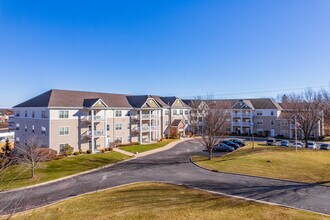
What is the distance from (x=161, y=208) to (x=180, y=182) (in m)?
7.26

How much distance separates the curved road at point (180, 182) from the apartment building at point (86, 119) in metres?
12.2

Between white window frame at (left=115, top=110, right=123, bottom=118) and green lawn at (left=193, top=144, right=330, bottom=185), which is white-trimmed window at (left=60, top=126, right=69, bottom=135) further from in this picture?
green lawn at (left=193, top=144, right=330, bottom=185)

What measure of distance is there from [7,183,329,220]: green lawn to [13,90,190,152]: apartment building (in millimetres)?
21643

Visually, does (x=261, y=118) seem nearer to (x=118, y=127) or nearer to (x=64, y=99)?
(x=118, y=127)

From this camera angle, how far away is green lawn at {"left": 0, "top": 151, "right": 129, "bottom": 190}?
78.9 feet

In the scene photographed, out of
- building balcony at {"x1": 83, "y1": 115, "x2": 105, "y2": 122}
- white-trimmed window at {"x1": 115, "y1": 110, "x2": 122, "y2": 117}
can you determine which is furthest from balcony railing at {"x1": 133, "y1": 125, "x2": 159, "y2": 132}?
building balcony at {"x1": 83, "y1": 115, "x2": 105, "y2": 122}

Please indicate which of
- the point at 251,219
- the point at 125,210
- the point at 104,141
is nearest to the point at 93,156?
the point at 104,141

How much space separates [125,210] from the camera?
1434 cm

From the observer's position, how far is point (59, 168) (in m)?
29.5

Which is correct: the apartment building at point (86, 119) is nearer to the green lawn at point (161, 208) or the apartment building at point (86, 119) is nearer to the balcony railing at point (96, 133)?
the balcony railing at point (96, 133)

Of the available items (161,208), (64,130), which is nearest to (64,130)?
(64,130)

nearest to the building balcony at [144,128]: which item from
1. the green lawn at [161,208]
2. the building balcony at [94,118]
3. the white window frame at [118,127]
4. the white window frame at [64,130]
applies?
the white window frame at [118,127]

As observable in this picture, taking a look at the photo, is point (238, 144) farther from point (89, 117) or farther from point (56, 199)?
point (56, 199)

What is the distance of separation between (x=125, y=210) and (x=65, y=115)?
27701 millimetres
